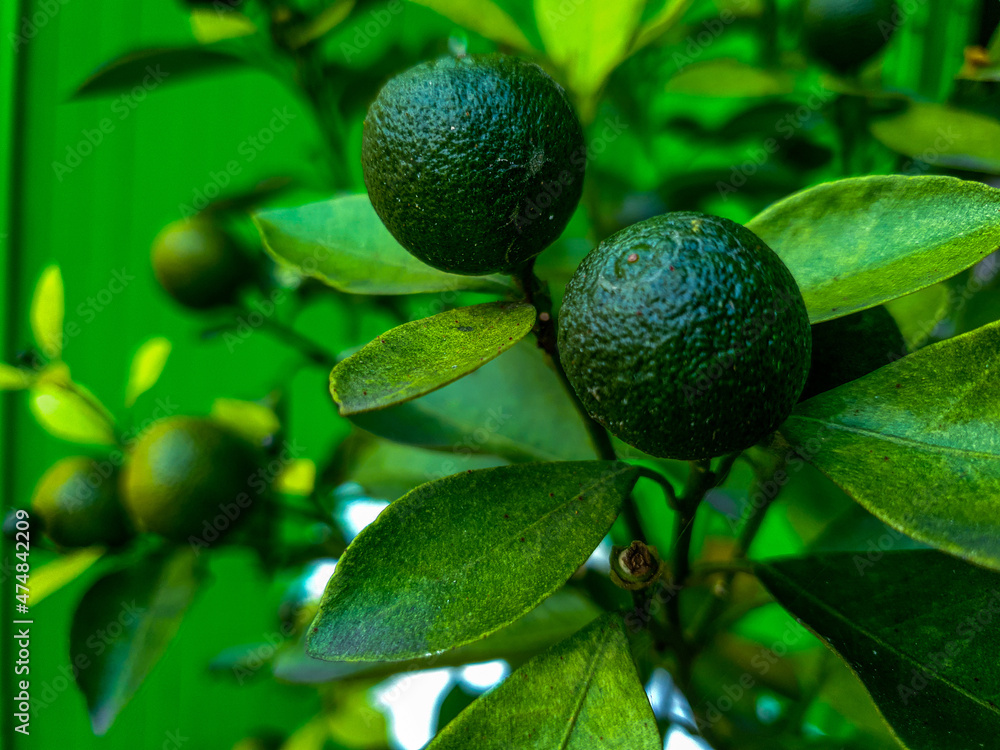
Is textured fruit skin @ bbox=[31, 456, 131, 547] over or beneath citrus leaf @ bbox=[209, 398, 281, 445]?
over

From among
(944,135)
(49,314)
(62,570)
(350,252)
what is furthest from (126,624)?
(944,135)

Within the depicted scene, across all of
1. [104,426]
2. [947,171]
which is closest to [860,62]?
[947,171]

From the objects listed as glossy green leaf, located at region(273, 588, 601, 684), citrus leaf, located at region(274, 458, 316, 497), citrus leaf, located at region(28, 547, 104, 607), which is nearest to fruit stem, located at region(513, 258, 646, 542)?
glossy green leaf, located at region(273, 588, 601, 684)

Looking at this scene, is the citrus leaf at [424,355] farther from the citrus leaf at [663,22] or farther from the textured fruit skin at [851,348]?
the citrus leaf at [663,22]

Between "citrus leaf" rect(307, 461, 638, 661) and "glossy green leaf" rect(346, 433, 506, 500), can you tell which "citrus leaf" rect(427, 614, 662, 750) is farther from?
"glossy green leaf" rect(346, 433, 506, 500)

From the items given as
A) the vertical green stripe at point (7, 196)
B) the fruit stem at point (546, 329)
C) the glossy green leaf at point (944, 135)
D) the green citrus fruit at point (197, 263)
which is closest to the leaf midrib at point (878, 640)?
the fruit stem at point (546, 329)

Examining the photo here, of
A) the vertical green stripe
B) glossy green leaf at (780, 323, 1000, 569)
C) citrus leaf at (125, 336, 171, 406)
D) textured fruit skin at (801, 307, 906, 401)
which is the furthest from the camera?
the vertical green stripe
